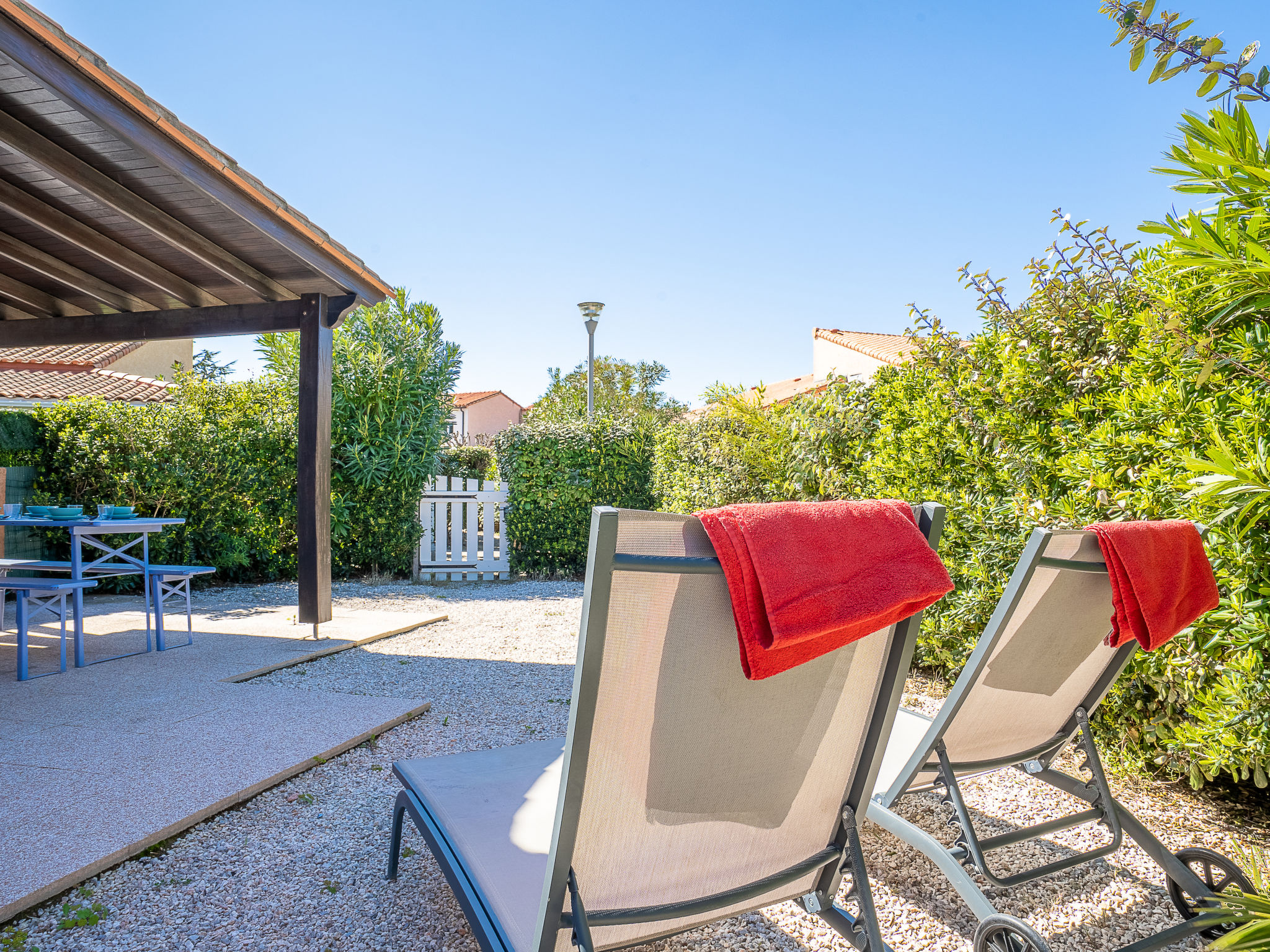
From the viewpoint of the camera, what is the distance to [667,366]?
27.5 m

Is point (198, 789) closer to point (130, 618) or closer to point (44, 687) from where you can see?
point (44, 687)

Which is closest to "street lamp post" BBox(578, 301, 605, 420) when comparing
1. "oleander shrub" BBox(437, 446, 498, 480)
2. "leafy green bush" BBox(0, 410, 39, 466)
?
"oleander shrub" BBox(437, 446, 498, 480)

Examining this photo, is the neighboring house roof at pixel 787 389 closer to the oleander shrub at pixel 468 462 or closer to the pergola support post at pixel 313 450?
the pergola support post at pixel 313 450

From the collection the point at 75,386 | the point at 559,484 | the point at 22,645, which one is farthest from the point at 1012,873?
the point at 75,386

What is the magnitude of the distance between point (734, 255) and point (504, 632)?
32.4 ft

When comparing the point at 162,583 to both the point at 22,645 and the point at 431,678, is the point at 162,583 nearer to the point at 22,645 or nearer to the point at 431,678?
the point at 22,645

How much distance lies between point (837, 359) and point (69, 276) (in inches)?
792

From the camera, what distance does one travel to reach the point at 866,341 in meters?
21.1

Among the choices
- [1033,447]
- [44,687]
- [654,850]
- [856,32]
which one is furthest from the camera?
[856,32]

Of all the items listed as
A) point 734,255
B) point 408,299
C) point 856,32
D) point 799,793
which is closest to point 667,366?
point 734,255

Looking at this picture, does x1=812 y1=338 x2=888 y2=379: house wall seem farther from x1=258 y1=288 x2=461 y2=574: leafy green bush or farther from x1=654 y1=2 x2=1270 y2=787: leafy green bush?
x1=654 y1=2 x2=1270 y2=787: leafy green bush

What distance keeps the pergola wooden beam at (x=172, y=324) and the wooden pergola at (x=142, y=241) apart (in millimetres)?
12

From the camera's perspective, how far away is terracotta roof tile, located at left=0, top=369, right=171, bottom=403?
12055 millimetres

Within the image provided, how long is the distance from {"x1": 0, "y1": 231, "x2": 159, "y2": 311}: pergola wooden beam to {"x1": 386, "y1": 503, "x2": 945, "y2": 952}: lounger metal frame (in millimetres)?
5763
